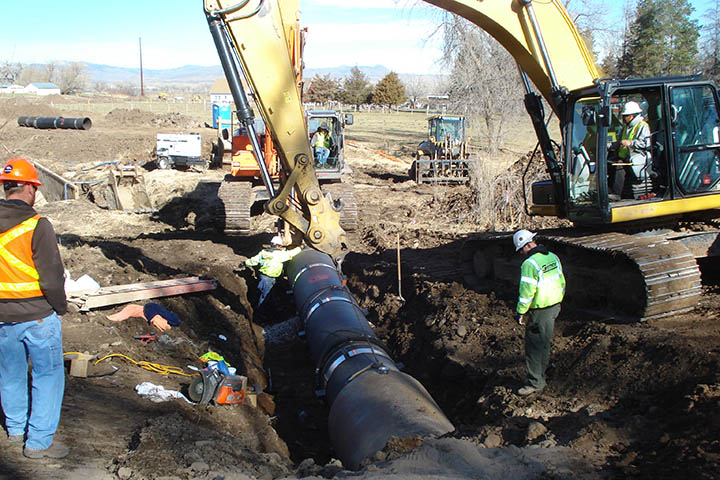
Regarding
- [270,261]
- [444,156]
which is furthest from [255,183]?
[444,156]

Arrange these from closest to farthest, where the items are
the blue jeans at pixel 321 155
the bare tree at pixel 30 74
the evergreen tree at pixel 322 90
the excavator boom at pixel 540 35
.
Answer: the excavator boom at pixel 540 35, the blue jeans at pixel 321 155, the evergreen tree at pixel 322 90, the bare tree at pixel 30 74

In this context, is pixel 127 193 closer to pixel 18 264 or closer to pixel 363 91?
pixel 18 264

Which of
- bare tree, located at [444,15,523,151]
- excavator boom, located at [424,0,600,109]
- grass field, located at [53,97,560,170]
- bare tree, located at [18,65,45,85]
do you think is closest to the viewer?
excavator boom, located at [424,0,600,109]

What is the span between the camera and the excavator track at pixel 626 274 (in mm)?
6777

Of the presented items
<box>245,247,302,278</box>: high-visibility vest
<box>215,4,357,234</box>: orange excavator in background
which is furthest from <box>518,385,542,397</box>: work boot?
<box>215,4,357,234</box>: orange excavator in background

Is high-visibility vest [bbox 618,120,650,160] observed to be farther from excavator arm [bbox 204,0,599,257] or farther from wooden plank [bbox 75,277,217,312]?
wooden plank [bbox 75,277,217,312]

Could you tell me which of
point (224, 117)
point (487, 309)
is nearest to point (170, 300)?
point (487, 309)

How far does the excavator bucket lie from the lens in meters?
18.2

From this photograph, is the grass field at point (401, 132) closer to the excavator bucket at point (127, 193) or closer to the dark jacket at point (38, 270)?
the excavator bucket at point (127, 193)

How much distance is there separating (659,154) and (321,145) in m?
9.10

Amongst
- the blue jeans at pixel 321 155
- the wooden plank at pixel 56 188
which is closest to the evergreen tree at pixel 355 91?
the wooden plank at pixel 56 188

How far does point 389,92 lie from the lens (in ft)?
249

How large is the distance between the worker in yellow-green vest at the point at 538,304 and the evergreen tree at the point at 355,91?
72772 mm

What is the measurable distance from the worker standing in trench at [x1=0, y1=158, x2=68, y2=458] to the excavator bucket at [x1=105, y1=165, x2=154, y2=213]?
562 inches
